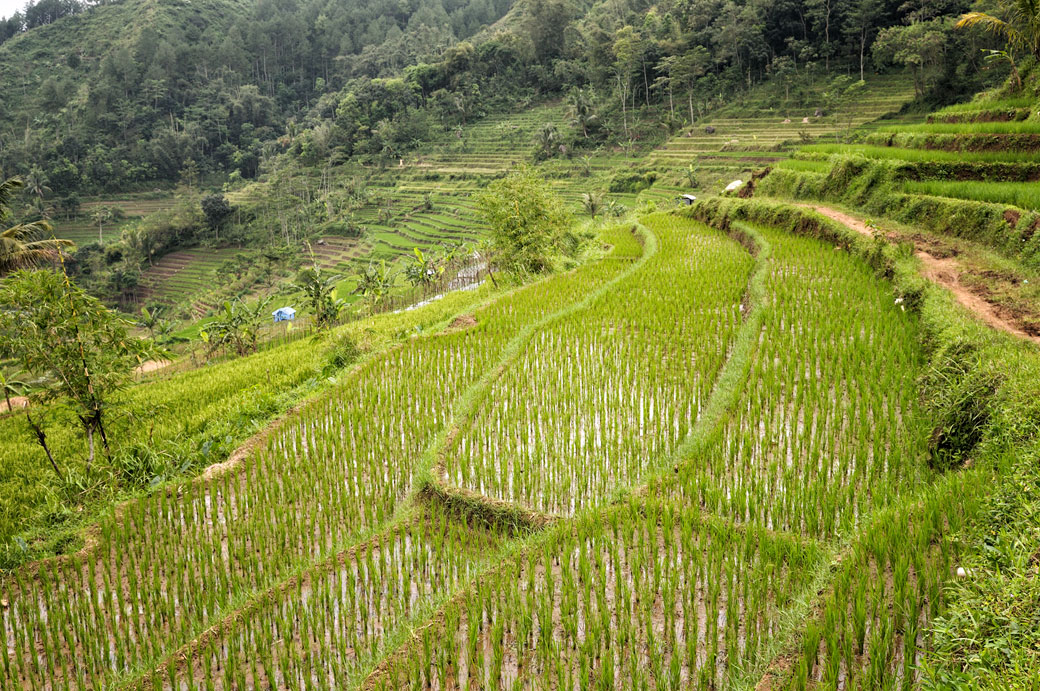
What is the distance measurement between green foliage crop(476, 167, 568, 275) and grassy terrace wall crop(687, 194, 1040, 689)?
10.4m

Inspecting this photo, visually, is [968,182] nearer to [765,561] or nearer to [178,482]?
[765,561]

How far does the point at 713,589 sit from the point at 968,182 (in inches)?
351

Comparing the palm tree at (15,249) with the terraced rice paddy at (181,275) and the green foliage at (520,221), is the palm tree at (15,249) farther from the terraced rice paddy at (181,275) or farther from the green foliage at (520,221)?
the terraced rice paddy at (181,275)

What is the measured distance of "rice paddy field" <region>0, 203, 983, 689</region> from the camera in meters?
2.96

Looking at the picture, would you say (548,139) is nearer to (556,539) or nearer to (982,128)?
(982,128)

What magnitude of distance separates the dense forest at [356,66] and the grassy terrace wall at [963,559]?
2595 centimetres

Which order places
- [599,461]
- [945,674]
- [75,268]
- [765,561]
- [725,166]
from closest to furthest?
[945,674] → [765,561] → [599,461] → [725,166] → [75,268]

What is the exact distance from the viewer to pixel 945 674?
2156 mm

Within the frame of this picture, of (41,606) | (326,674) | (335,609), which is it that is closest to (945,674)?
(326,674)

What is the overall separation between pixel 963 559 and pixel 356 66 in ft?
272

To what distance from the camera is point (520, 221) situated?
14141mm

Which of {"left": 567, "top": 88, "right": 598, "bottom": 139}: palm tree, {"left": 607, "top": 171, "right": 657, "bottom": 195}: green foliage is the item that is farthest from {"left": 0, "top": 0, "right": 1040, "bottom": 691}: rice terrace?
{"left": 567, "top": 88, "right": 598, "bottom": 139}: palm tree

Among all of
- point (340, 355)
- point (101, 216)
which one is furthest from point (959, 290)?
point (101, 216)

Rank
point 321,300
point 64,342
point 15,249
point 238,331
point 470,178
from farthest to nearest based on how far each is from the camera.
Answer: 1. point 470,178
2. point 321,300
3. point 238,331
4. point 15,249
5. point 64,342
